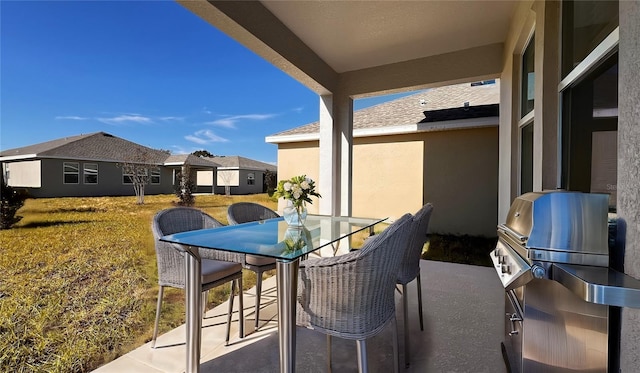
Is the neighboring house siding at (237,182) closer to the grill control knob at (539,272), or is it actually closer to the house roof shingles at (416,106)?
the house roof shingles at (416,106)

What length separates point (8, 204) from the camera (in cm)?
237

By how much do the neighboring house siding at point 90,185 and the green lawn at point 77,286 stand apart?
10cm

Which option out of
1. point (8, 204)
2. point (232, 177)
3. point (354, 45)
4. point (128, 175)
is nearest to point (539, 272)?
point (354, 45)

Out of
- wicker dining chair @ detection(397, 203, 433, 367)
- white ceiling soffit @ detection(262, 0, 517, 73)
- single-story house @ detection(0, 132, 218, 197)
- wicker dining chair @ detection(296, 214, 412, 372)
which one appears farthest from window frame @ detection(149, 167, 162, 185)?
wicker dining chair @ detection(397, 203, 433, 367)

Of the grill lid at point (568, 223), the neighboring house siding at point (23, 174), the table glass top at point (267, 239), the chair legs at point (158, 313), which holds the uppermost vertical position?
the neighboring house siding at point (23, 174)

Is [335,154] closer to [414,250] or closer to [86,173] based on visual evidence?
[414,250]

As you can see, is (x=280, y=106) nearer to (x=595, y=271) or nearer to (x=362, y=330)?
(x=362, y=330)

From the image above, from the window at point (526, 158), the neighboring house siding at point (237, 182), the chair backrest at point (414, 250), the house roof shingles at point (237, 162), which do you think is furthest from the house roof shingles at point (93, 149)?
the window at point (526, 158)

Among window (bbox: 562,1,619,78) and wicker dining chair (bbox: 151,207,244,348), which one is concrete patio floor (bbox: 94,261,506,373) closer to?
wicker dining chair (bbox: 151,207,244,348)

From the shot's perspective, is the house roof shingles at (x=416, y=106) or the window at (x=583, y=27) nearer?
the window at (x=583, y=27)

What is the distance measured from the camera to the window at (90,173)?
3.29 metres

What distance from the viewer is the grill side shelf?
2.95 feet

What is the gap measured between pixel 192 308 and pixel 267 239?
→ 1.97 ft

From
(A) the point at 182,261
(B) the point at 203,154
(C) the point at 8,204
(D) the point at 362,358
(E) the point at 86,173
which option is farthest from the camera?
(B) the point at 203,154
